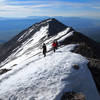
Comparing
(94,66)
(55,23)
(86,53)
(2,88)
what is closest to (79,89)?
(94,66)

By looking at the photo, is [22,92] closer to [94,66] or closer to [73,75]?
[73,75]

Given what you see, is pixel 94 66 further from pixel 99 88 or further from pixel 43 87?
pixel 43 87

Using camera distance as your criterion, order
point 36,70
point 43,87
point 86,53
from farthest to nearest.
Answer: point 86,53 → point 36,70 → point 43,87

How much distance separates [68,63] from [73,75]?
2.99m

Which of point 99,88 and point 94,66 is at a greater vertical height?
point 94,66

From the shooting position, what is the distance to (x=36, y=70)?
24.9m

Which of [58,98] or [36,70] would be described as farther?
[36,70]

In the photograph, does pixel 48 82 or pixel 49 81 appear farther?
pixel 49 81

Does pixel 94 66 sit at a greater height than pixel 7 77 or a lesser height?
greater

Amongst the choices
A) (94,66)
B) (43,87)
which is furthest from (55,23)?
(43,87)

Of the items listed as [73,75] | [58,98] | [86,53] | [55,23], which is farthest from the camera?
[55,23]

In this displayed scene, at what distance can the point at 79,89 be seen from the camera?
70.1ft

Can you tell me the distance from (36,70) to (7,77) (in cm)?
396

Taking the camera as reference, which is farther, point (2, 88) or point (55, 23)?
point (55, 23)
